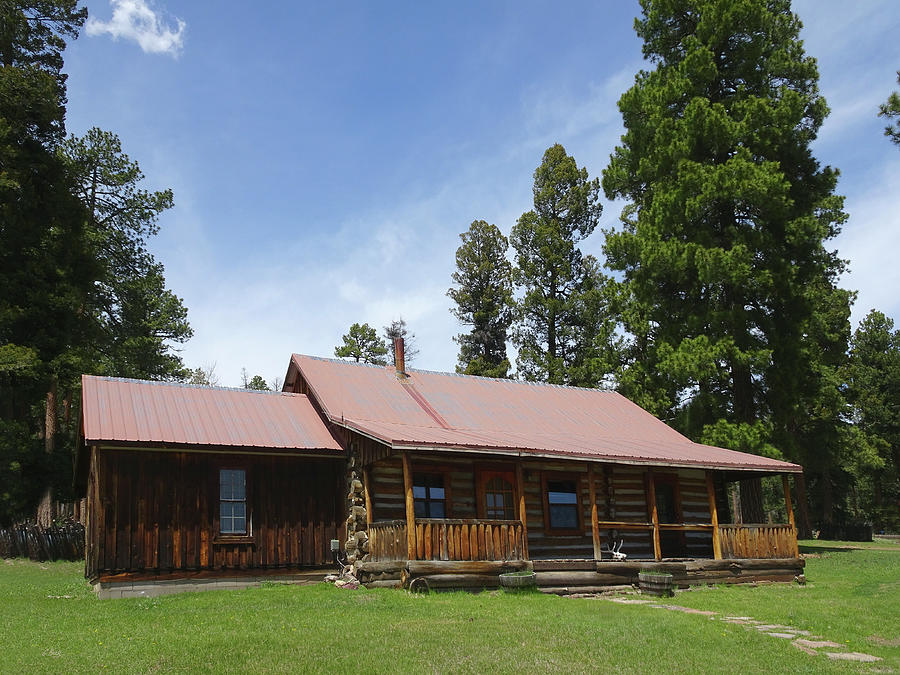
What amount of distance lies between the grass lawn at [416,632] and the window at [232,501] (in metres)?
1.82

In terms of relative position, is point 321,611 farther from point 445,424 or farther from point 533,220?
point 533,220

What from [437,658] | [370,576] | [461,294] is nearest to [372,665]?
[437,658]

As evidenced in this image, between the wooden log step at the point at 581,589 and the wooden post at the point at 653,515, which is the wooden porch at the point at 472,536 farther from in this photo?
the wooden log step at the point at 581,589

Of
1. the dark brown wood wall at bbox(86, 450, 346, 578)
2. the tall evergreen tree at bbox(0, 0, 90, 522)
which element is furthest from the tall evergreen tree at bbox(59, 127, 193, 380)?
the dark brown wood wall at bbox(86, 450, 346, 578)

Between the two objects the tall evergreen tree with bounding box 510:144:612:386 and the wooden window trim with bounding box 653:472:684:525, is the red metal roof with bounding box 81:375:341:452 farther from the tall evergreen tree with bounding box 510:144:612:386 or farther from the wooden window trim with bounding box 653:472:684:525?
the tall evergreen tree with bounding box 510:144:612:386

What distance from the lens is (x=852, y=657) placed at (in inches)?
392

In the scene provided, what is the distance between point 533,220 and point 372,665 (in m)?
34.4

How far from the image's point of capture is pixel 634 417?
86.2ft

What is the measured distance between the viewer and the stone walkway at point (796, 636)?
32.9 feet

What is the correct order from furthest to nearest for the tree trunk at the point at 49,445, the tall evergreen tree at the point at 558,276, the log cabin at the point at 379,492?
the tall evergreen tree at the point at 558,276 → the tree trunk at the point at 49,445 → the log cabin at the point at 379,492

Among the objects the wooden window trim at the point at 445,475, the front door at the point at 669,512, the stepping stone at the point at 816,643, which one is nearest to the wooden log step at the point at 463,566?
the wooden window trim at the point at 445,475

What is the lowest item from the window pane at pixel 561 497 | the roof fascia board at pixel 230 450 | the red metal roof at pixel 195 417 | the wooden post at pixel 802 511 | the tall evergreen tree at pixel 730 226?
the wooden post at pixel 802 511

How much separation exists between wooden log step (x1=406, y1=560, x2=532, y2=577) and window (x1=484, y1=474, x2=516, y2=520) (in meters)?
3.13

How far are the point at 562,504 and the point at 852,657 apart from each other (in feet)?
36.7
